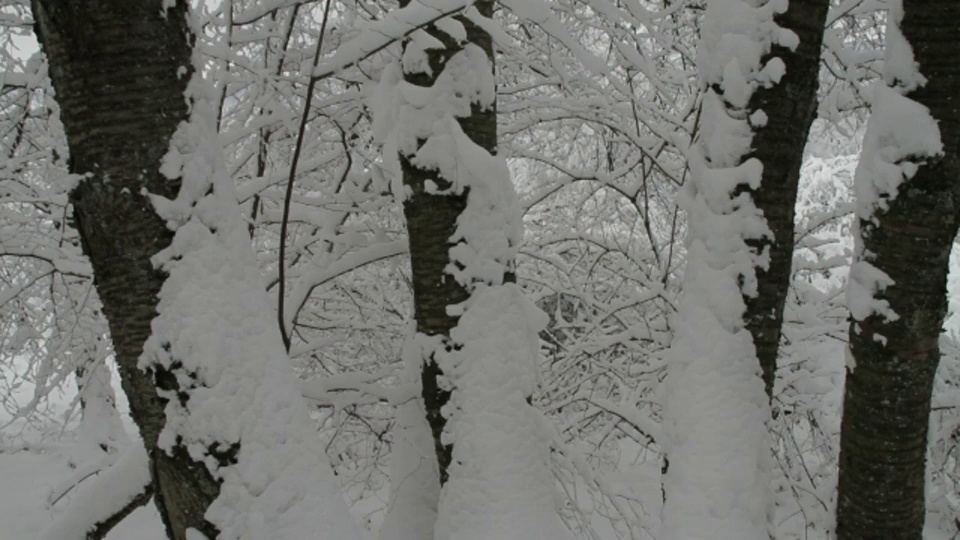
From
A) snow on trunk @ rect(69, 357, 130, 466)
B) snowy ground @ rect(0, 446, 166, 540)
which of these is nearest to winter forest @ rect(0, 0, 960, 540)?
snowy ground @ rect(0, 446, 166, 540)

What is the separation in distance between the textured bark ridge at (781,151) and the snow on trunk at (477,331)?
68cm

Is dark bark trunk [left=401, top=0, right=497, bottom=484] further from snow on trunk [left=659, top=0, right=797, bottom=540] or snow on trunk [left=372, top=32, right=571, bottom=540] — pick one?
snow on trunk [left=659, top=0, right=797, bottom=540]

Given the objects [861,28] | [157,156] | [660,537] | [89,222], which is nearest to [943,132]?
[660,537]

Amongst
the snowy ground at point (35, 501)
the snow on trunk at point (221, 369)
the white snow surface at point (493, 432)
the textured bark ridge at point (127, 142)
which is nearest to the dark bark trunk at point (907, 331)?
the white snow surface at point (493, 432)

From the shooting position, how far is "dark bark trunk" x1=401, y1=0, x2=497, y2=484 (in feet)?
7.13

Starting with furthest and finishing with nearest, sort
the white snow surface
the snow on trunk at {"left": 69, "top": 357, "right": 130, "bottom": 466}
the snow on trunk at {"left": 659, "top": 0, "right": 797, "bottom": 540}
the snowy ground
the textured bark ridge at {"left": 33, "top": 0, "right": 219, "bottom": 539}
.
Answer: the snow on trunk at {"left": 69, "top": 357, "right": 130, "bottom": 466} → the snowy ground → the white snow surface → the snow on trunk at {"left": 659, "top": 0, "right": 797, "bottom": 540} → the textured bark ridge at {"left": 33, "top": 0, "right": 219, "bottom": 539}

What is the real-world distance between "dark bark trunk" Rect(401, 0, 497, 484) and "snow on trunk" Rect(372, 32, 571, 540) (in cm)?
3

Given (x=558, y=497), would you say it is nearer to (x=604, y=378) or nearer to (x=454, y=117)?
(x=454, y=117)

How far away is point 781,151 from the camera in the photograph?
199 cm

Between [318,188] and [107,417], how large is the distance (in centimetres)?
509

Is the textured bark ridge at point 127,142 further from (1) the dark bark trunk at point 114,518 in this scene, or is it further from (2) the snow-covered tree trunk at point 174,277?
(1) the dark bark trunk at point 114,518

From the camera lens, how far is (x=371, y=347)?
4570 millimetres

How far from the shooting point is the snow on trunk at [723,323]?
192cm

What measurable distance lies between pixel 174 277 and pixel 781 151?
5.09ft
